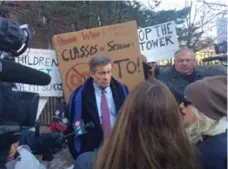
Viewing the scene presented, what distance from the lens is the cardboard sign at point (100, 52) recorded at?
4.27 meters

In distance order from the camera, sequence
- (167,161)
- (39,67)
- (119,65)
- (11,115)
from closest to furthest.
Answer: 1. (167,161)
2. (11,115)
3. (119,65)
4. (39,67)

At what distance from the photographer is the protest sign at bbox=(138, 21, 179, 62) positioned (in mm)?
5211

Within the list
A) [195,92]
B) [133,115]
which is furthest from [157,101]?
[195,92]

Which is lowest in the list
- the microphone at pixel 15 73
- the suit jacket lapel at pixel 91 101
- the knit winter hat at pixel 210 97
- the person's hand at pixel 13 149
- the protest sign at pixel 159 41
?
the person's hand at pixel 13 149

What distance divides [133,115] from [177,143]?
17cm

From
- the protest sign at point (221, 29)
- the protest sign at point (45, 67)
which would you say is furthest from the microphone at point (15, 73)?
the protest sign at point (221, 29)

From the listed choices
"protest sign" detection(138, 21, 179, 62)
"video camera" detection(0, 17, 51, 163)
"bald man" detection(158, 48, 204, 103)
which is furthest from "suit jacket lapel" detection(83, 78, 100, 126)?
"protest sign" detection(138, 21, 179, 62)

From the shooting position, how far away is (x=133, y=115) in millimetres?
1528

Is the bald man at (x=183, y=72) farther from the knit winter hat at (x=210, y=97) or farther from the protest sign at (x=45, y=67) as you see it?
the knit winter hat at (x=210, y=97)

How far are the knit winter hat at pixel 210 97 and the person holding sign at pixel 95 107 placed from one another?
1653 mm

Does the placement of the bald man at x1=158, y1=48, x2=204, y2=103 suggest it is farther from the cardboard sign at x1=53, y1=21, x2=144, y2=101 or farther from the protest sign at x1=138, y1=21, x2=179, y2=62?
the protest sign at x1=138, y1=21, x2=179, y2=62

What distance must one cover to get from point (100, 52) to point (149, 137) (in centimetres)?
297

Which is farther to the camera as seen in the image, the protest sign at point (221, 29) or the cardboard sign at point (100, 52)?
the protest sign at point (221, 29)

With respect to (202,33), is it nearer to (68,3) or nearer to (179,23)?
(179,23)
